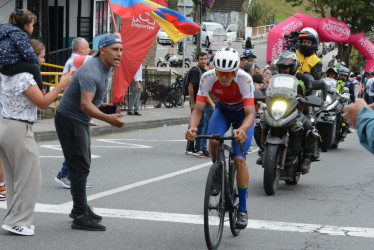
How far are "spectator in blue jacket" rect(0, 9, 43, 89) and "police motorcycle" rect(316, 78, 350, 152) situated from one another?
773 centimetres

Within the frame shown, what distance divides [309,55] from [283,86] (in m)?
3.66

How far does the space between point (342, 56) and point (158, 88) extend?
90.3 feet

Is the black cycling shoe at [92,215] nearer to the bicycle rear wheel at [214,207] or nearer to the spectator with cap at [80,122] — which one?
the spectator with cap at [80,122]

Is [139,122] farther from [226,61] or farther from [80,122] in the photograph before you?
Answer: [226,61]

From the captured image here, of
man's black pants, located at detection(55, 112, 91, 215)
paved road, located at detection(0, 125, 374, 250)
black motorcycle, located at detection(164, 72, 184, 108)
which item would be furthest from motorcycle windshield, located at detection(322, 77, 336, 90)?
black motorcycle, located at detection(164, 72, 184, 108)

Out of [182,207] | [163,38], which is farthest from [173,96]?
[163,38]

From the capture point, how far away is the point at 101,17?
29266 millimetres

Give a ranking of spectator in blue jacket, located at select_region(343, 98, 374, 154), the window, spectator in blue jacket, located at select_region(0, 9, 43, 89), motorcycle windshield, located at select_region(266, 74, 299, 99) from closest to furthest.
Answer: spectator in blue jacket, located at select_region(343, 98, 374, 154) → spectator in blue jacket, located at select_region(0, 9, 43, 89) → motorcycle windshield, located at select_region(266, 74, 299, 99) → the window

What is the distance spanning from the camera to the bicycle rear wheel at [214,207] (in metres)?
6.66

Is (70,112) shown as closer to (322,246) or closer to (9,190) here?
(9,190)

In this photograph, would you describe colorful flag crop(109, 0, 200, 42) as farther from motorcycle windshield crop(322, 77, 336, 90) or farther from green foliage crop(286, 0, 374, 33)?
green foliage crop(286, 0, 374, 33)

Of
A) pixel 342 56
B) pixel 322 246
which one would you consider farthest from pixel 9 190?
pixel 342 56

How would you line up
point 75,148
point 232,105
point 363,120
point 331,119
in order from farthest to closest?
1. point 331,119
2. point 232,105
3. point 75,148
4. point 363,120

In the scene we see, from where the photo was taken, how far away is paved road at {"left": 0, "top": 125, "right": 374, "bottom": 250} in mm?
7320
